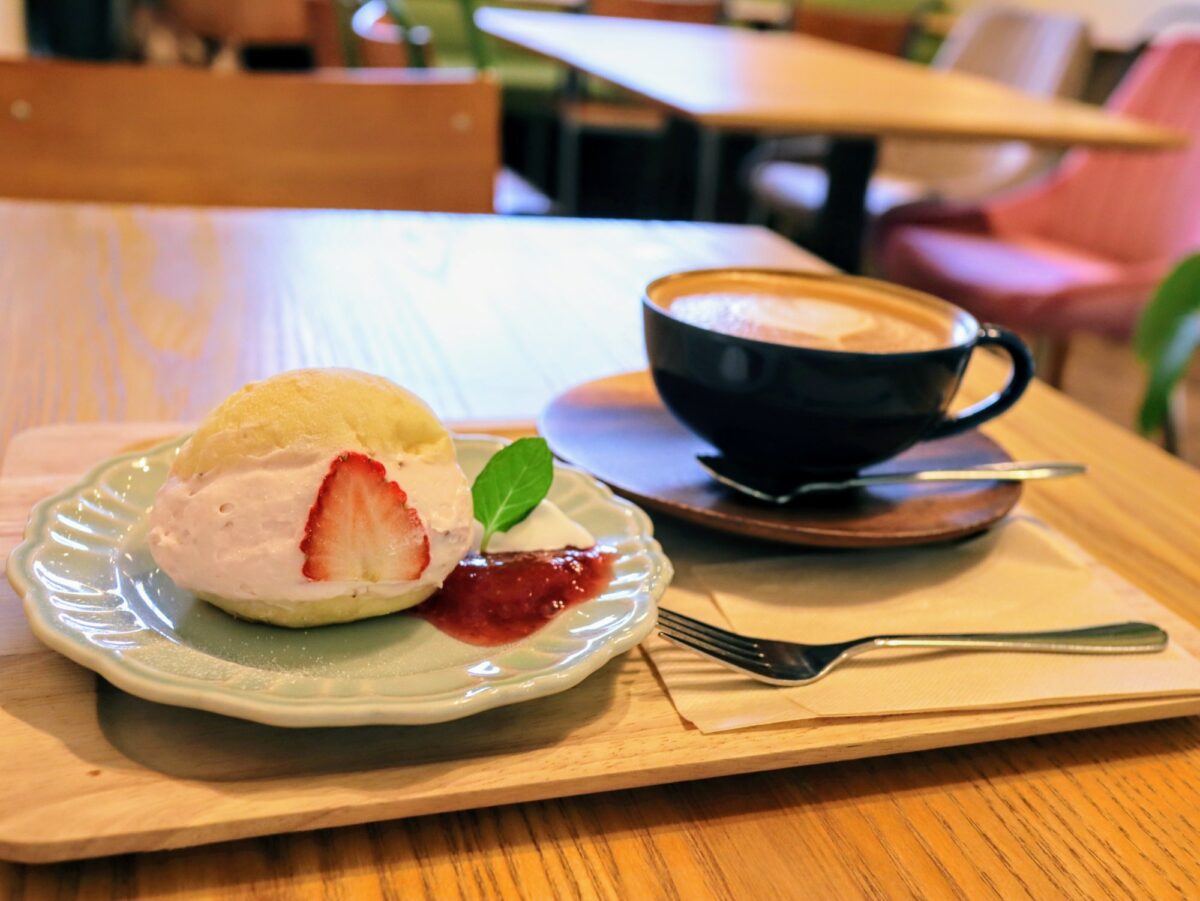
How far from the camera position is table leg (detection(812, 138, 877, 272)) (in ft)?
7.78

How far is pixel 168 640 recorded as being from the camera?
416 mm

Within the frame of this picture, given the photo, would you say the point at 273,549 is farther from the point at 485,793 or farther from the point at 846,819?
the point at 846,819

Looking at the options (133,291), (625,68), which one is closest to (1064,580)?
(133,291)

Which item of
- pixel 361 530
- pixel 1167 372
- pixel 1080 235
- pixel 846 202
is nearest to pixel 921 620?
pixel 361 530

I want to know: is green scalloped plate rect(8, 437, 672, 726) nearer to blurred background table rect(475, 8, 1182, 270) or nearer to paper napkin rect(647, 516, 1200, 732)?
paper napkin rect(647, 516, 1200, 732)

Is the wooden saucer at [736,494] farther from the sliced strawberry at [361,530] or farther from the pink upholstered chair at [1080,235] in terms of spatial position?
the pink upholstered chair at [1080,235]

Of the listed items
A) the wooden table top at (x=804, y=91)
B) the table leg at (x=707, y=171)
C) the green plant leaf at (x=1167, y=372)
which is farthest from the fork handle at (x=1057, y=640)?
the table leg at (x=707, y=171)

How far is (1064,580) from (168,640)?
0.45 metres

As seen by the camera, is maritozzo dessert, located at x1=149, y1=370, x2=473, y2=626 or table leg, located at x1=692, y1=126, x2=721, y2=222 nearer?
maritozzo dessert, located at x1=149, y1=370, x2=473, y2=626

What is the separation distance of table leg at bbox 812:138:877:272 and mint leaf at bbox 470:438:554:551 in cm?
195

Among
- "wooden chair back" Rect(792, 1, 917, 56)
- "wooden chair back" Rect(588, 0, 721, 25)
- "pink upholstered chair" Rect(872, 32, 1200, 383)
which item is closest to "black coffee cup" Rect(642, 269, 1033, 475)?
"pink upholstered chair" Rect(872, 32, 1200, 383)

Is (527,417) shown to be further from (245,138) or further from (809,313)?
(245,138)

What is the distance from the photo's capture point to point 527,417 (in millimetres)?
771

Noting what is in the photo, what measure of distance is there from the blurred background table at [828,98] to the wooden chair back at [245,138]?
524mm
